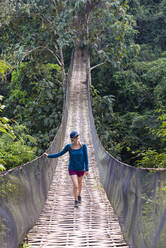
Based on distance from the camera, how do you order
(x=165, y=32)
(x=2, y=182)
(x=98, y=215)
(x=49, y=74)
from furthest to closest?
1. (x=165, y=32)
2. (x=49, y=74)
3. (x=98, y=215)
4. (x=2, y=182)

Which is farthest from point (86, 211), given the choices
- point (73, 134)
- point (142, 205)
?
point (142, 205)

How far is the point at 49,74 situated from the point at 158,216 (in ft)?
41.9

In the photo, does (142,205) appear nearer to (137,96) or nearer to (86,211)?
(86,211)

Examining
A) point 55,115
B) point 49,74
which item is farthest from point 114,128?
point 49,74

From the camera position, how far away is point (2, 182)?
210 centimetres

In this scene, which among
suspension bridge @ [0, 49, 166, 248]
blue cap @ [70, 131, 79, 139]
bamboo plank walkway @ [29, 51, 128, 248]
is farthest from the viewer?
blue cap @ [70, 131, 79, 139]

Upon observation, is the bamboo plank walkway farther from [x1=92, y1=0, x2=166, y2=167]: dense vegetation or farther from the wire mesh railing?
[x1=92, y1=0, x2=166, y2=167]: dense vegetation

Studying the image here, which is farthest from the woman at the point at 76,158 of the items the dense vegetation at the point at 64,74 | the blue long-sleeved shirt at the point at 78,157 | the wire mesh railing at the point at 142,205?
the dense vegetation at the point at 64,74

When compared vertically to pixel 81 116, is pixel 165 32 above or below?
above

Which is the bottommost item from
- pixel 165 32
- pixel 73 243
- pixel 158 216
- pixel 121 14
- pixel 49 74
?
pixel 73 243

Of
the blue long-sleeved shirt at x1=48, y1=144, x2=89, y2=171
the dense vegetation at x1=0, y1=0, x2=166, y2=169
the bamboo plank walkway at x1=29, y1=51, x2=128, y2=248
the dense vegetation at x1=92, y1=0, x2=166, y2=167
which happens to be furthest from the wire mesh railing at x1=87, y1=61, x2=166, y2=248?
the dense vegetation at x1=0, y1=0, x2=166, y2=169

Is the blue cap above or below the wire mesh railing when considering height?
above

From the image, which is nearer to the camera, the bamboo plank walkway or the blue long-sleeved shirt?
the bamboo plank walkway

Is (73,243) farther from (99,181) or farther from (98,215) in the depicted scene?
(99,181)
